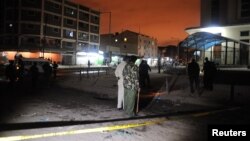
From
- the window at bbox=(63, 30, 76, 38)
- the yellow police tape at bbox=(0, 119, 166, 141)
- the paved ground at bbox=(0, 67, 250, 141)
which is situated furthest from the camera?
the window at bbox=(63, 30, 76, 38)

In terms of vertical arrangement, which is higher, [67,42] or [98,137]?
[67,42]

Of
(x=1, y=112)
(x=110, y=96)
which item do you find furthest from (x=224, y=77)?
(x=1, y=112)

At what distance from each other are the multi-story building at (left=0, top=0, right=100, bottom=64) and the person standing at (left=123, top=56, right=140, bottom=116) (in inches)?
1830

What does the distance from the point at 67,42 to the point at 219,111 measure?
208ft

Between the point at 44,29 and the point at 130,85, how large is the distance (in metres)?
57.2

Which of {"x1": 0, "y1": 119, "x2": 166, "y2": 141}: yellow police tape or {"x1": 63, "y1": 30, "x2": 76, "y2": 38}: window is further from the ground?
{"x1": 63, "y1": 30, "x2": 76, "y2": 38}: window

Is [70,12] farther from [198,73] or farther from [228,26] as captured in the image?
[198,73]

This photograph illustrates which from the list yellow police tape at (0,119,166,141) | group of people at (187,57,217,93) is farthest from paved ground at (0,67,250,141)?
group of people at (187,57,217,93)

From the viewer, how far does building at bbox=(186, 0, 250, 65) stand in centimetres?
3133

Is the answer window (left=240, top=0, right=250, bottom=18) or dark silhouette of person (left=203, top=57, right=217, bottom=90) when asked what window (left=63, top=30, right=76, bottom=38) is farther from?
dark silhouette of person (left=203, top=57, right=217, bottom=90)

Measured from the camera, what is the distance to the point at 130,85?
9008 mm

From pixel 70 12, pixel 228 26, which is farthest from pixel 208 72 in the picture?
pixel 70 12

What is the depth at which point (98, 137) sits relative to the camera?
6.79 m

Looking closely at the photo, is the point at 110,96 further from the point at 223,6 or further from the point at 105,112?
the point at 223,6
